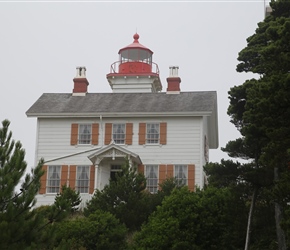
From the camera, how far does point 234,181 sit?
23156 millimetres

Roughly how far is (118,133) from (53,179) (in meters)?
3.78

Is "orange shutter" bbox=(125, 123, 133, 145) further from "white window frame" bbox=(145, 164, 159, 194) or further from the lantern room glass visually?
the lantern room glass

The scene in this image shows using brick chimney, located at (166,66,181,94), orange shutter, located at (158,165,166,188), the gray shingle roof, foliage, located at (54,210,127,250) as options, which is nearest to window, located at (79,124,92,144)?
the gray shingle roof

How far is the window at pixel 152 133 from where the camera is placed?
1328 inches

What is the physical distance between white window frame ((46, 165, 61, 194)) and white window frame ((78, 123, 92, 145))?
1.67m

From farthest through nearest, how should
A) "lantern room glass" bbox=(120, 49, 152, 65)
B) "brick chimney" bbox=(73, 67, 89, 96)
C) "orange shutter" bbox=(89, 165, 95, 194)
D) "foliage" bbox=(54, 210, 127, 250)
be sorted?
"lantern room glass" bbox=(120, 49, 152, 65) < "brick chimney" bbox=(73, 67, 89, 96) < "orange shutter" bbox=(89, 165, 95, 194) < "foliage" bbox=(54, 210, 127, 250)

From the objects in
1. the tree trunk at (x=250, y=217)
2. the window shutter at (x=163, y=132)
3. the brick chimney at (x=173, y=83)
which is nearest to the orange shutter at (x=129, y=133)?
the window shutter at (x=163, y=132)

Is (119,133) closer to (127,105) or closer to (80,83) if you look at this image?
(127,105)

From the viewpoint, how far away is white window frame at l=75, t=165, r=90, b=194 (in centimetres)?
3341

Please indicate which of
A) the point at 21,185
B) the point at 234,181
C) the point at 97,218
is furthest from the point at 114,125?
the point at 21,185

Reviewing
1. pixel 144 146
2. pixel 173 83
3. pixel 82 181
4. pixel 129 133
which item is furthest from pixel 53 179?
pixel 173 83

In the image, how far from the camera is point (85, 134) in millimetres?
34281

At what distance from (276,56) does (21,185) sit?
24.8 ft

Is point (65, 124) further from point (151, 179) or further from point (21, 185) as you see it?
point (21, 185)
